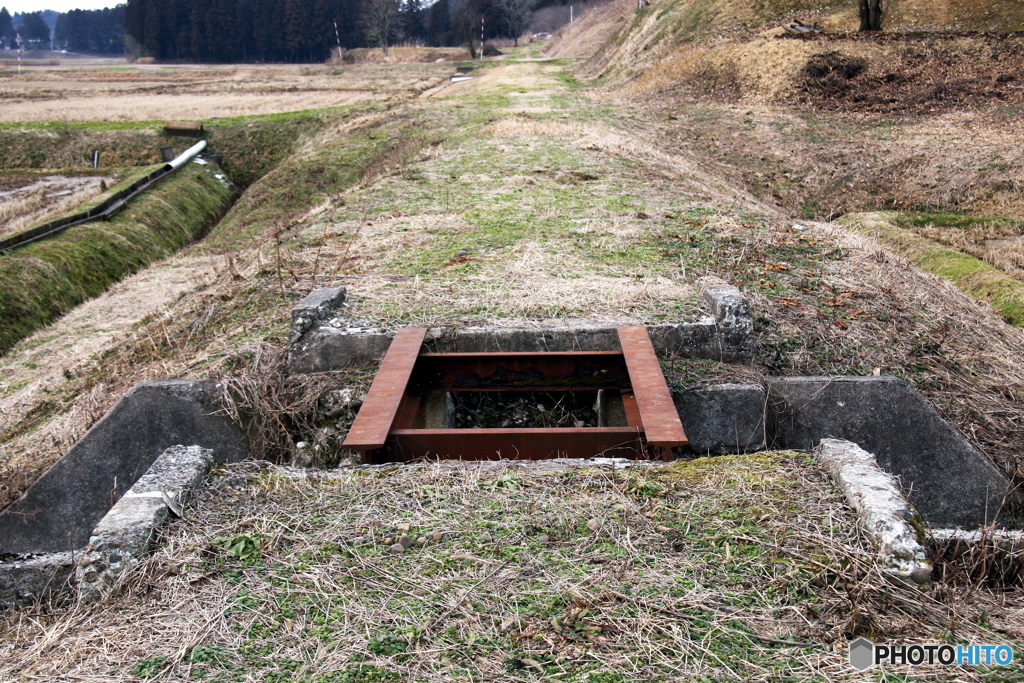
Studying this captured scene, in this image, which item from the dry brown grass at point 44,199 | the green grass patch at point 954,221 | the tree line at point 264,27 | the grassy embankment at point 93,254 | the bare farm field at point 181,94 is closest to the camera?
the grassy embankment at point 93,254

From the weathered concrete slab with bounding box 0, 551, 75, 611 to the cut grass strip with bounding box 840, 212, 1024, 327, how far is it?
7738 mm

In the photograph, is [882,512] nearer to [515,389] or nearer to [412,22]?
[515,389]

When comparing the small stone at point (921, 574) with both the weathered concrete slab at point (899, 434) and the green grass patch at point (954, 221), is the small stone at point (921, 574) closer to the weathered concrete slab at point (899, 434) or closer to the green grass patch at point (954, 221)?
the weathered concrete slab at point (899, 434)

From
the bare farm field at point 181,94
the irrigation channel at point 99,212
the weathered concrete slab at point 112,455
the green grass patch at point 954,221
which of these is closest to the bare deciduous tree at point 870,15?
the green grass patch at point 954,221

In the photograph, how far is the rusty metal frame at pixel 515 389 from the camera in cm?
362

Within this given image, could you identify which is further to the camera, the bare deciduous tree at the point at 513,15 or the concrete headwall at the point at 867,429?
the bare deciduous tree at the point at 513,15

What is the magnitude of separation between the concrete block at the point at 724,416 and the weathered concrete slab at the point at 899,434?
0.12 m

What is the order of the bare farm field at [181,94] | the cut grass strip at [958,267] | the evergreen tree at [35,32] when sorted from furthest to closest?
the evergreen tree at [35,32]
the bare farm field at [181,94]
the cut grass strip at [958,267]

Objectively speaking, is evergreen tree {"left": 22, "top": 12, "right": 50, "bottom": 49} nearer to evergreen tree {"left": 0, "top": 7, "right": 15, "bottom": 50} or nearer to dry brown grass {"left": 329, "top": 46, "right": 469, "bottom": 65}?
evergreen tree {"left": 0, "top": 7, "right": 15, "bottom": 50}

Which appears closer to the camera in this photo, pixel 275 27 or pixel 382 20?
pixel 382 20

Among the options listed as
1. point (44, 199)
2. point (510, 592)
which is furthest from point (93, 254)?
point (510, 592)

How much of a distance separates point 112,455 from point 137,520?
1924mm

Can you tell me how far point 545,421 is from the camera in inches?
184

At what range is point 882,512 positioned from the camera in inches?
100
